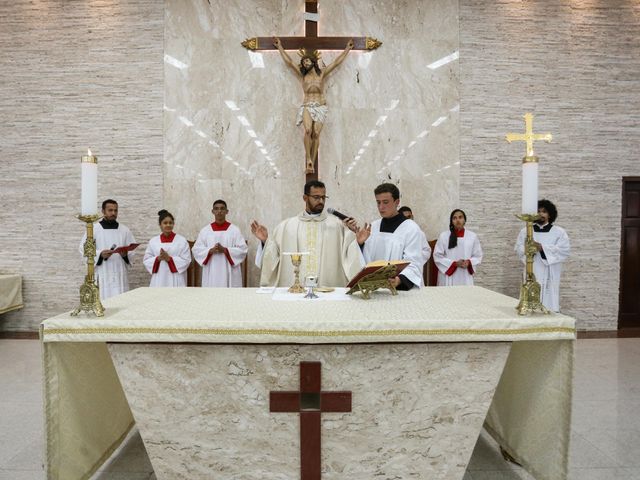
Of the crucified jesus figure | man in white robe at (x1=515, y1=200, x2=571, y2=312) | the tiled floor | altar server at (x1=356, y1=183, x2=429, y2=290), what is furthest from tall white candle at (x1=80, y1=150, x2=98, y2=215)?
man in white robe at (x1=515, y1=200, x2=571, y2=312)

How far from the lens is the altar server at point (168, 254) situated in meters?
6.84

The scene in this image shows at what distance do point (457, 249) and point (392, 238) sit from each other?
10.9 ft

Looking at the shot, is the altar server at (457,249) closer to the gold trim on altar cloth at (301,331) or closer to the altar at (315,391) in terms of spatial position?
the altar at (315,391)

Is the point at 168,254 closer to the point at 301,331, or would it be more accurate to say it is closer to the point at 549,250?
the point at 301,331

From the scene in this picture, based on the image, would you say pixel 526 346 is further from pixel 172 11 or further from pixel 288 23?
pixel 172 11

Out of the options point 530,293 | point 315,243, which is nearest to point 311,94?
point 315,243

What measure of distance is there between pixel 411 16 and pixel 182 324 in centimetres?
673

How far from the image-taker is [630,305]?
793cm

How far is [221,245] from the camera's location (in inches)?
272

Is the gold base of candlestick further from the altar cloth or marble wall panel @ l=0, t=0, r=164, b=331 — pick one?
marble wall panel @ l=0, t=0, r=164, b=331

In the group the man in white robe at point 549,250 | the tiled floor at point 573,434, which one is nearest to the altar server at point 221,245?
the tiled floor at point 573,434

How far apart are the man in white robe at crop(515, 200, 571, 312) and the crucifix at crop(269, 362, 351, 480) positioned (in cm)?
502

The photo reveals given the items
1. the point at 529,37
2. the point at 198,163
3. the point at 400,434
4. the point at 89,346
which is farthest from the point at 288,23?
the point at 400,434

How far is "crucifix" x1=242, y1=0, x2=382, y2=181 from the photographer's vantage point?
6.94m
